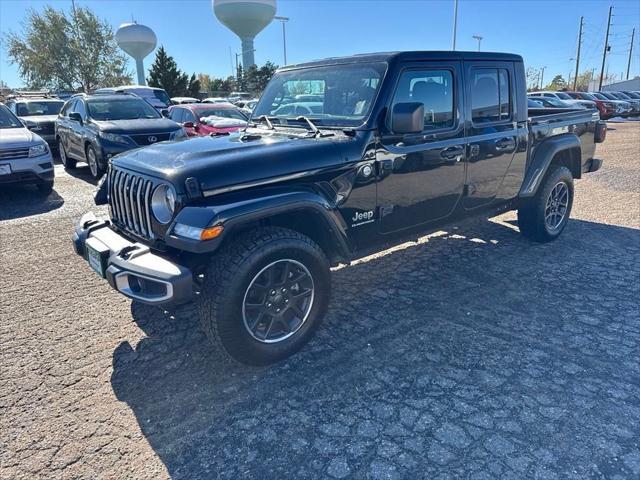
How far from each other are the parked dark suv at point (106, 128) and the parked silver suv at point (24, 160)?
98cm

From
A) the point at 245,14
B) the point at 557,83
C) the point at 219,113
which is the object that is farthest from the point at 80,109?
the point at 557,83

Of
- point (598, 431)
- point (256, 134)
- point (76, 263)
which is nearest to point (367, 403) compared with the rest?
point (598, 431)

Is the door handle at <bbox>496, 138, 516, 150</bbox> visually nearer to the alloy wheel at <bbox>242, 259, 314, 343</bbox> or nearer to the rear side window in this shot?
the rear side window

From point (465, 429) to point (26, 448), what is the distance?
7.81 ft

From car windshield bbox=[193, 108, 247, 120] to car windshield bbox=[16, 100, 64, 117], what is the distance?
528 cm

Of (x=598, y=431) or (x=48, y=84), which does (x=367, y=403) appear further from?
(x=48, y=84)

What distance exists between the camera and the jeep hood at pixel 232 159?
278cm

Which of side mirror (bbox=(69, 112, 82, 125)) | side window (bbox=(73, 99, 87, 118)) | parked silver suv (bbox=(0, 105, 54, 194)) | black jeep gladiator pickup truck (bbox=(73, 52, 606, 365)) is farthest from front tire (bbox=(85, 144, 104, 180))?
black jeep gladiator pickup truck (bbox=(73, 52, 606, 365))

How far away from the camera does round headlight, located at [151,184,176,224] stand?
279 cm

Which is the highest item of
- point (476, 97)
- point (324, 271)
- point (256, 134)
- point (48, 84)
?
point (48, 84)

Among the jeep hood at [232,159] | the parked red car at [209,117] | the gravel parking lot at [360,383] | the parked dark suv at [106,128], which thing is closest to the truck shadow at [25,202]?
the parked dark suv at [106,128]

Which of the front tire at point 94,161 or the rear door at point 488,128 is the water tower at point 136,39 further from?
the rear door at point 488,128

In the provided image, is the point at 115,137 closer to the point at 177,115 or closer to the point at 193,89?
the point at 177,115

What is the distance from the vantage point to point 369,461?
229cm
